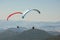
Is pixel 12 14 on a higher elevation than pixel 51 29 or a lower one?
higher

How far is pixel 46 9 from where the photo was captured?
5148mm

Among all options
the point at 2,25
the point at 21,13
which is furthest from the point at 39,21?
the point at 2,25

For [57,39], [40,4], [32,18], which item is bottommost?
[57,39]

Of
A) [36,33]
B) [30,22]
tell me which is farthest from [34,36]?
[30,22]

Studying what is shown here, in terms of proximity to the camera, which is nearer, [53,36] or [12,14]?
[12,14]

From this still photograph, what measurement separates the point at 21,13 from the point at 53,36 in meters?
1.34

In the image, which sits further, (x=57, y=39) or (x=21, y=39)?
(x=57, y=39)

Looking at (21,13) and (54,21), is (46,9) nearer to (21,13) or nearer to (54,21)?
(54,21)

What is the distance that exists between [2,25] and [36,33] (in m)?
1.11

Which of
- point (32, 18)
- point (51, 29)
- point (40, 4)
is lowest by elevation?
point (51, 29)

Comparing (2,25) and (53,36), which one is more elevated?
(2,25)

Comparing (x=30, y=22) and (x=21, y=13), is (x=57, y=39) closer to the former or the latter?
(x=30, y=22)

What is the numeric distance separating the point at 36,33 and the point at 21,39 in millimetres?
525

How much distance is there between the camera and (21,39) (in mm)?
4953
